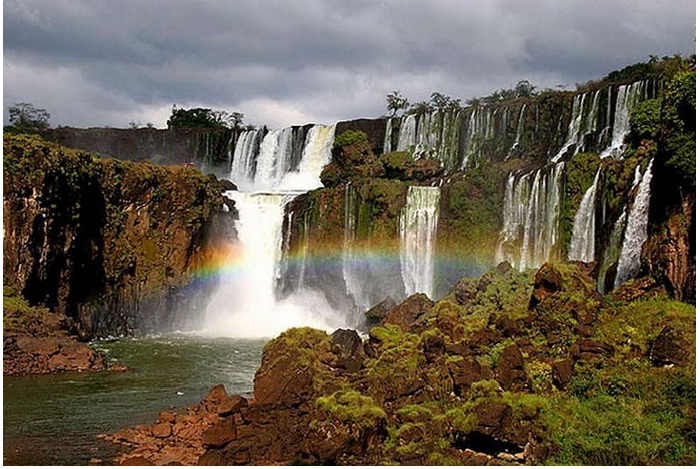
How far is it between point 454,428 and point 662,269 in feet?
28.2

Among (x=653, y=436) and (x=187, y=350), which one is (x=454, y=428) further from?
(x=187, y=350)

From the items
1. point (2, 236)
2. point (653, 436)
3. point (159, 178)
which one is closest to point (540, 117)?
point (159, 178)

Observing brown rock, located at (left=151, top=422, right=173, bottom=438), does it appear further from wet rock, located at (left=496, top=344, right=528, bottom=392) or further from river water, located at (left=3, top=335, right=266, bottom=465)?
wet rock, located at (left=496, top=344, right=528, bottom=392)

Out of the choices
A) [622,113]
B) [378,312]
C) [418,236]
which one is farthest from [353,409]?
[622,113]

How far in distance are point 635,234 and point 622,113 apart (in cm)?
1635

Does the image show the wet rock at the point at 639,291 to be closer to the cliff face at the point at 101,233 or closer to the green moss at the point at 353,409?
the green moss at the point at 353,409

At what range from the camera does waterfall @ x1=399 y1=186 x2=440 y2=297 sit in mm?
38250

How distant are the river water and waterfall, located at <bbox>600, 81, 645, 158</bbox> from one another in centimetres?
1916

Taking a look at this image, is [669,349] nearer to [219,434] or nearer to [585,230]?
[219,434]

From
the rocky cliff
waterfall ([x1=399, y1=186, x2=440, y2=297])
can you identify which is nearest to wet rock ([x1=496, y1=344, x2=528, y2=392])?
the rocky cliff

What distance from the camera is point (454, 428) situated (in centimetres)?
1392

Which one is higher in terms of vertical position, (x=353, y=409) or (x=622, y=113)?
(x=622, y=113)

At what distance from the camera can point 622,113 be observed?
3731 cm

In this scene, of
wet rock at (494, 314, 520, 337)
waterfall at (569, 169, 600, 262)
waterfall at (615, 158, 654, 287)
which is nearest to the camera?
wet rock at (494, 314, 520, 337)
